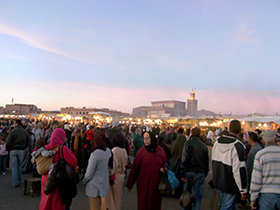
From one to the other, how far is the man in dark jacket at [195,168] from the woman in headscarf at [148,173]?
718 mm

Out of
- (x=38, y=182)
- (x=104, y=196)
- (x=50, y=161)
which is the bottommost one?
(x=38, y=182)

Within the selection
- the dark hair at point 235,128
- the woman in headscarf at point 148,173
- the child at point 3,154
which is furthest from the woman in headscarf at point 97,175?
the child at point 3,154

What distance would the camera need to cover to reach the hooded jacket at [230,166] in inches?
122

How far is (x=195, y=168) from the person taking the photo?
409 cm

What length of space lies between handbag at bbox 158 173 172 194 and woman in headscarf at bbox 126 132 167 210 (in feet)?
0.24

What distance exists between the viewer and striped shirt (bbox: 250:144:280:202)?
2.88 metres

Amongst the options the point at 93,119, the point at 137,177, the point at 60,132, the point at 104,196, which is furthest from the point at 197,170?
the point at 93,119

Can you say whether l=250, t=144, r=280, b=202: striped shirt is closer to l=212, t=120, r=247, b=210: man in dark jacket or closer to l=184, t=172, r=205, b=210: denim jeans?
l=212, t=120, r=247, b=210: man in dark jacket

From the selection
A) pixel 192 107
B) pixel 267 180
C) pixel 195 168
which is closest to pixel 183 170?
pixel 195 168

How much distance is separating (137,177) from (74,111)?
81.6 meters

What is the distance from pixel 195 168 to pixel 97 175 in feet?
6.39

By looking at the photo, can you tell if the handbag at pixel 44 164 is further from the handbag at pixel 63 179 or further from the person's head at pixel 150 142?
the person's head at pixel 150 142

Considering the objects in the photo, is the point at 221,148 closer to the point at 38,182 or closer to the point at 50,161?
the point at 50,161

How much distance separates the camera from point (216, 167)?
3395 mm
